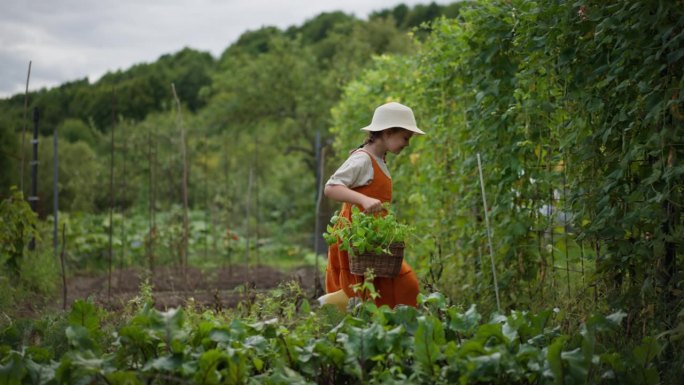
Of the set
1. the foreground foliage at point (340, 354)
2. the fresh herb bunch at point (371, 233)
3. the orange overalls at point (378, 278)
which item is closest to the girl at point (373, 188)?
the orange overalls at point (378, 278)

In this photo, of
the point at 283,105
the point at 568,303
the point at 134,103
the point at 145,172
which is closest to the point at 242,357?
the point at 568,303

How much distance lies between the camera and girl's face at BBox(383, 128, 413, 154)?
14.2 feet

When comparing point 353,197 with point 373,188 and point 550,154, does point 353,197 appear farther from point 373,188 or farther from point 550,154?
point 550,154

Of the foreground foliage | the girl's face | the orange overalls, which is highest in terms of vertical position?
the girl's face

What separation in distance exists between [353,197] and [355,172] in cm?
22

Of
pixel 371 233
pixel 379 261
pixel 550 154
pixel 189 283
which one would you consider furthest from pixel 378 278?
pixel 189 283

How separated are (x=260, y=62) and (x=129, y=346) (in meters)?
20.0

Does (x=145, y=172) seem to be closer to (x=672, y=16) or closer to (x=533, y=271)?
(x=533, y=271)

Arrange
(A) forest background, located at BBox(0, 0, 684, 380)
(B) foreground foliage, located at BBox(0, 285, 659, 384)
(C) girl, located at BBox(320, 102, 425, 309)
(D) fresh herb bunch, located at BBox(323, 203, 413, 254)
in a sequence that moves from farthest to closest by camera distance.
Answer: (C) girl, located at BBox(320, 102, 425, 309) < (D) fresh herb bunch, located at BBox(323, 203, 413, 254) < (A) forest background, located at BBox(0, 0, 684, 380) < (B) foreground foliage, located at BBox(0, 285, 659, 384)

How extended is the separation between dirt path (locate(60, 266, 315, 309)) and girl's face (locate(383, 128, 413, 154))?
3.66 m

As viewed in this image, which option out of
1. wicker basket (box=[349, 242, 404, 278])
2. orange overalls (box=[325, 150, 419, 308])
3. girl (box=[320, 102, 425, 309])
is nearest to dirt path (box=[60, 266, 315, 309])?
orange overalls (box=[325, 150, 419, 308])

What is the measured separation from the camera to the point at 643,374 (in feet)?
9.95

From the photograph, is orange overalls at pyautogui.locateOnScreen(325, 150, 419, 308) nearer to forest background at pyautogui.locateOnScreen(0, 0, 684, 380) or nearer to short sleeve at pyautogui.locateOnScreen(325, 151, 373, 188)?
short sleeve at pyautogui.locateOnScreen(325, 151, 373, 188)

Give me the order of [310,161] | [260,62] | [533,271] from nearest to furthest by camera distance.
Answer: [533,271]
[310,161]
[260,62]
